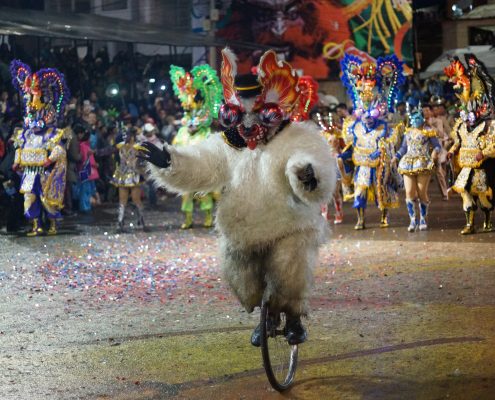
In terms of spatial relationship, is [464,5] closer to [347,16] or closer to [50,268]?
[347,16]

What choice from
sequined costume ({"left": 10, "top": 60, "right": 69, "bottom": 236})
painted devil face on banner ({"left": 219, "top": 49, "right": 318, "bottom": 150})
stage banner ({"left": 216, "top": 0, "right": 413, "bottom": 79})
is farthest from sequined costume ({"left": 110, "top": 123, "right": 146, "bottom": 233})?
stage banner ({"left": 216, "top": 0, "right": 413, "bottom": 79})

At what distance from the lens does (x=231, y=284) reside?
7098mm

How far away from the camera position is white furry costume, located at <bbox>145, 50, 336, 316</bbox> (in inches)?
269

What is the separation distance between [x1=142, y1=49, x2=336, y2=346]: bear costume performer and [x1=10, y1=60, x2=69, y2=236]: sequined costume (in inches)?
339

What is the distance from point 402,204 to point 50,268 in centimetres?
938

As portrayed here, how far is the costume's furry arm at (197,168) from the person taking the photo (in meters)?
7.02

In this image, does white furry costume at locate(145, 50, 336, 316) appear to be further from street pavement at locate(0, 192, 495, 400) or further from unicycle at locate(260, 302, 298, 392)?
street pavement at locate(0, 192, 495, 400)

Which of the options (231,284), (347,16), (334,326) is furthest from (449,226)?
(347,16)

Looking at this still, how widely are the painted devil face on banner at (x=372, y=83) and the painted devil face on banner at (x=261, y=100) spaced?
828 centimetres

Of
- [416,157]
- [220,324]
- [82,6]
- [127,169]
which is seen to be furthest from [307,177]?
[82,6]

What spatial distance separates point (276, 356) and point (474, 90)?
7.98m

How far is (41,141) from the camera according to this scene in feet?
50.6

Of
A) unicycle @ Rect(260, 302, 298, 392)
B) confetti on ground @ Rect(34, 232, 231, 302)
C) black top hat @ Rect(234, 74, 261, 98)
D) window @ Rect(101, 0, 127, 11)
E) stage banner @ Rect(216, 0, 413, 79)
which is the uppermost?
window @ Rect(101, 0, 127, 11)

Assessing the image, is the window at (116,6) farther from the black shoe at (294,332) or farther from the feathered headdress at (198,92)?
the black shoe at (294,332)
